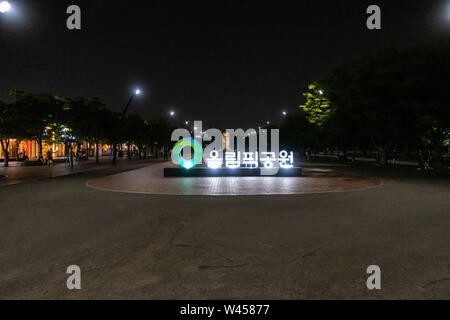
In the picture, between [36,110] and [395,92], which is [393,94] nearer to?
[395,92]

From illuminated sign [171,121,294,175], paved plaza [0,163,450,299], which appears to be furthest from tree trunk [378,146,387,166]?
paved plaza [0,163,450,299]

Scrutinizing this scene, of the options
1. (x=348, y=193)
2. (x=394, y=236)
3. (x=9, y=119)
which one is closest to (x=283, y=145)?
(x=9, y=119)

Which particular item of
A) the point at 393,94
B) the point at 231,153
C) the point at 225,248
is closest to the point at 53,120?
the point at 231,153

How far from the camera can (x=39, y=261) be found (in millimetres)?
5570

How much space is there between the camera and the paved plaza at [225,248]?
4.47 m

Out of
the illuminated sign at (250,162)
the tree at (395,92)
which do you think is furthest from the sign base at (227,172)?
the tree at (395,92)

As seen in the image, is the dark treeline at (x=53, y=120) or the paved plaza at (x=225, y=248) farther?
the dark treeline at (x=53, y=120)

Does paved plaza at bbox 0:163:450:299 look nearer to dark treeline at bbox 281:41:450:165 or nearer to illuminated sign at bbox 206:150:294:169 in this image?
illuminated sign at bbox 206:150:294:169

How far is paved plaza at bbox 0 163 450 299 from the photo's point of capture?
447 centimetres

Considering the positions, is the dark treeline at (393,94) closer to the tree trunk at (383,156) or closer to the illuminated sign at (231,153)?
the tree trunk at (383,156)

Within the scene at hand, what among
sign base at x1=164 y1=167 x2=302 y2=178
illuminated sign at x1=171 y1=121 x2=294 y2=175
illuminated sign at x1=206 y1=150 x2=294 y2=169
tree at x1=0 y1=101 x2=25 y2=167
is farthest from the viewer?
tree at x1=0 y1=101 x2=25 y2=167

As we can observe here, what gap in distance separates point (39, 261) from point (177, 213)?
174 inches

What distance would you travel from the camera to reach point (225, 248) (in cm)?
629
